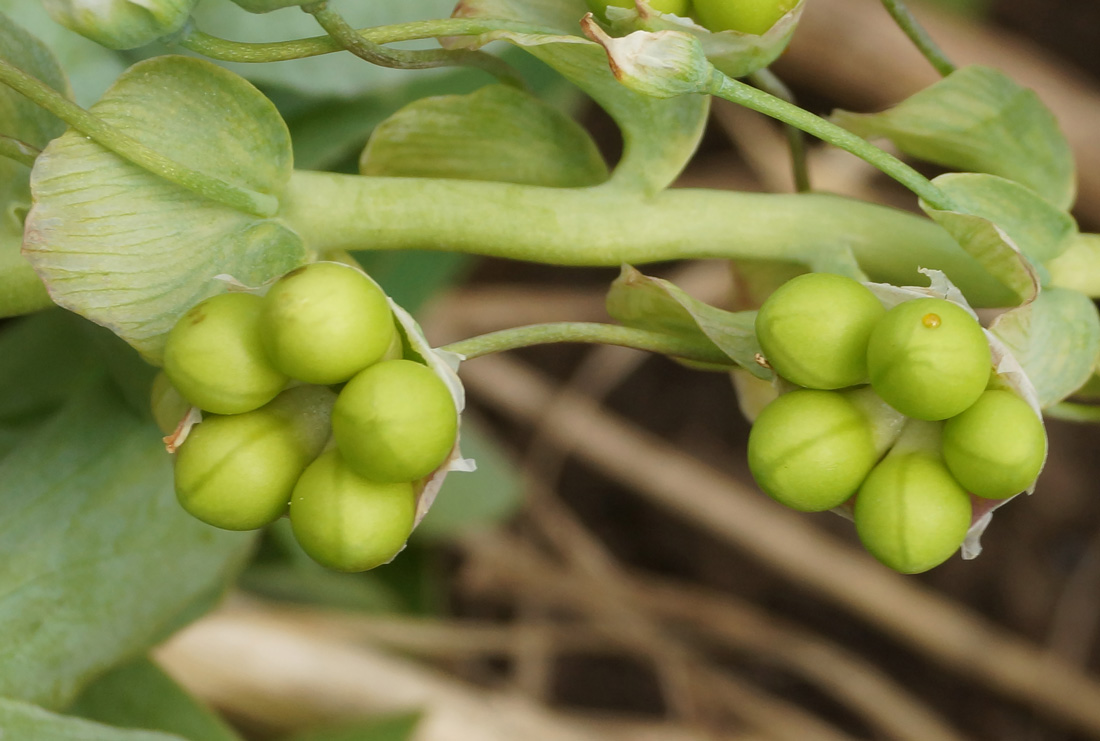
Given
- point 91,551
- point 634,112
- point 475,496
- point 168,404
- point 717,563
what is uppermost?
point 634,112

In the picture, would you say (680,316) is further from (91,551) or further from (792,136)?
(91,551)

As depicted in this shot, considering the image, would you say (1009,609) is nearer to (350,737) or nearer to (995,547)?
(995,547)

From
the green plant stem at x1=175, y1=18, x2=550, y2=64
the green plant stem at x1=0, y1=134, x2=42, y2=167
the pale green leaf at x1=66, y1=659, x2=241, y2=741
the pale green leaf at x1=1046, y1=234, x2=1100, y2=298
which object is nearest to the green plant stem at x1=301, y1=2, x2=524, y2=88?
the green plant stem at x1=175, y1=18, x2=550, y2=64

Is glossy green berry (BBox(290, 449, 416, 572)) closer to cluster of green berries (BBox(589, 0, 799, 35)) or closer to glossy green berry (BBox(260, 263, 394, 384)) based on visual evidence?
glossy green berry (BBox(260, 263, 394, 384))

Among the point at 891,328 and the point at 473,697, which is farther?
the point at 473,697

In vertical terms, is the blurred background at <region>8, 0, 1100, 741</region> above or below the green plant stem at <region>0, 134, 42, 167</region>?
below

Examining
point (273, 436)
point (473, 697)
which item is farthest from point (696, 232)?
point (473, 697)

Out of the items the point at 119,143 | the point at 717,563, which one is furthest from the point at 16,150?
the point at 717,563
